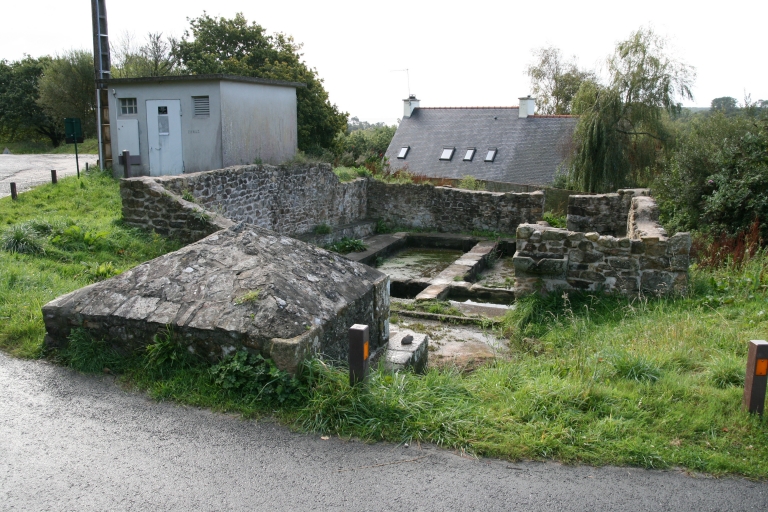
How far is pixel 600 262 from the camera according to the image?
8.75 metres

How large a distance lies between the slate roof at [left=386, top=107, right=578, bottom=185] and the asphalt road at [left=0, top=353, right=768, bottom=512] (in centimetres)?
2609

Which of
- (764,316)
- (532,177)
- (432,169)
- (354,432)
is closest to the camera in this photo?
(354,432)

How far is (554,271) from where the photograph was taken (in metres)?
8.90

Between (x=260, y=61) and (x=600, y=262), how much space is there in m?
23.2

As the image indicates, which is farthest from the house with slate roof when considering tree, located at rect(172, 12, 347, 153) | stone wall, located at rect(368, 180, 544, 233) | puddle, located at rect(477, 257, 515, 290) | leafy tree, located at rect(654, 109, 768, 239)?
puddle, located at rect(477, 257, 515, 290)

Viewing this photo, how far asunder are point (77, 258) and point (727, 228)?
40.0 ft

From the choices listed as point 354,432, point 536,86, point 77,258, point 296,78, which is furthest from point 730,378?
point 536,86

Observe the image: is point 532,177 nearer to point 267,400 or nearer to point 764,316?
point 764,316

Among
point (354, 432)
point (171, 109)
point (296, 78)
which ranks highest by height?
point (296, 78)

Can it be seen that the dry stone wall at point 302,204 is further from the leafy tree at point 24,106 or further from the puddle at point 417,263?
the leafy tree at point 24,106

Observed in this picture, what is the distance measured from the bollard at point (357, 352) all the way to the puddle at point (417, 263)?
7740 mm

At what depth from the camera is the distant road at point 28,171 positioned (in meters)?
15.0

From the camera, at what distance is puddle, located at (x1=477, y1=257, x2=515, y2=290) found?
39.4 ft

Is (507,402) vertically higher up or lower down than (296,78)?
lower down
